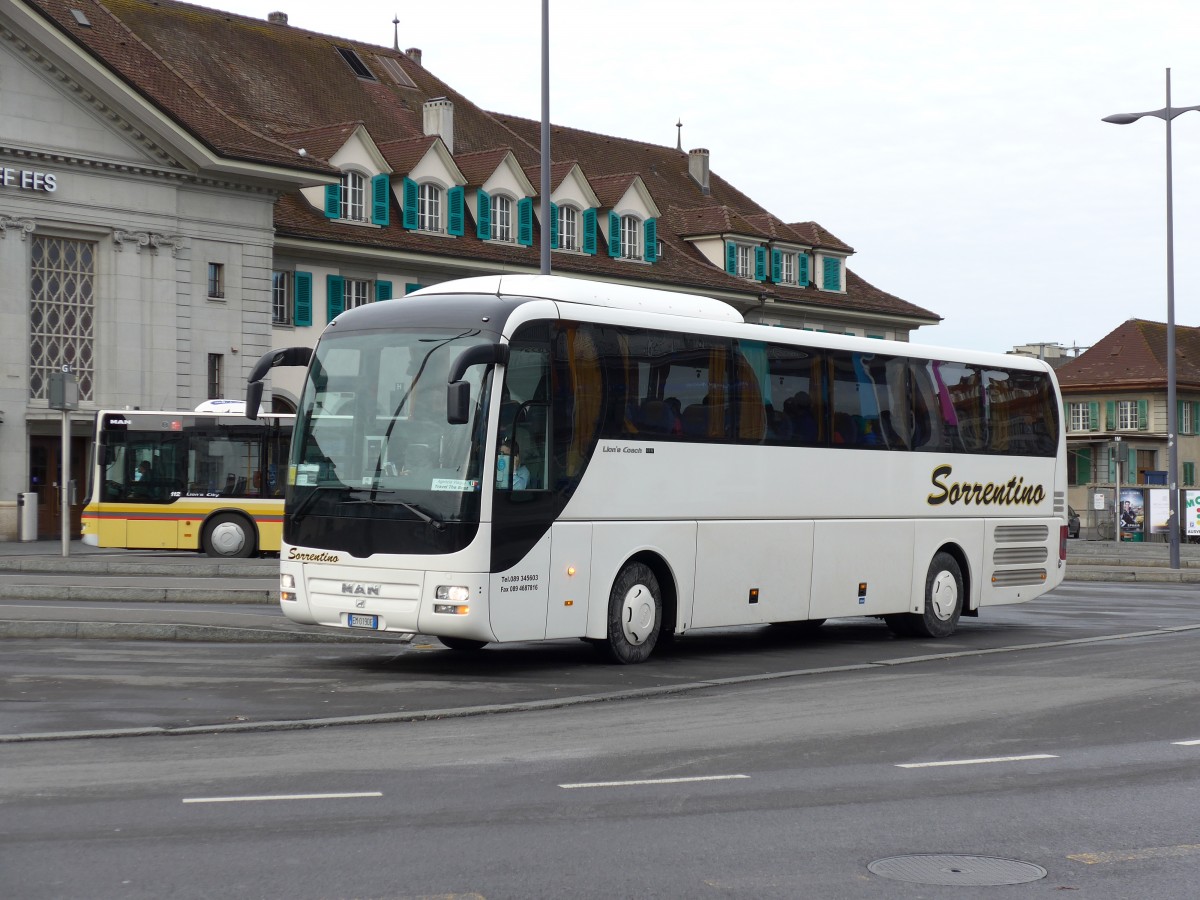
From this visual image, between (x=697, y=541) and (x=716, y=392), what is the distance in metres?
1.49

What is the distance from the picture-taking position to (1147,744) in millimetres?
11023

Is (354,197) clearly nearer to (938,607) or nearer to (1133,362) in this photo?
(938,607)

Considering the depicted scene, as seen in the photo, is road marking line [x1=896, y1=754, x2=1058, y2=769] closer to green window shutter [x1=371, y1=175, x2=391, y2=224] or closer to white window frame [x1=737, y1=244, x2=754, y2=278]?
green window shutter [x1=371, y1=175, x2=391, y2=224]

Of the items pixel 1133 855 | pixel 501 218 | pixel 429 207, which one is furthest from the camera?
pixel 501 218

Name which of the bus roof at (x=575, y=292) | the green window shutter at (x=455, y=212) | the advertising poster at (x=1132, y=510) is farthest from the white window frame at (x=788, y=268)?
the bus roof at (x=575, y=292)

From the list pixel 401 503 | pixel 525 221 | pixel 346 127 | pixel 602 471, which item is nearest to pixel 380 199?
pixel 346 127

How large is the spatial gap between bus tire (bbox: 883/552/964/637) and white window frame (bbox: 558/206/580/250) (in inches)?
1452

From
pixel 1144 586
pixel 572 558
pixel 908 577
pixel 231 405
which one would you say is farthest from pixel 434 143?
pixel 572 558

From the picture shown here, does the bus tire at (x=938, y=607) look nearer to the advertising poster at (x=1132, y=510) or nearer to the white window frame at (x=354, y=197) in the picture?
the white window frame at (x=354, y=197)

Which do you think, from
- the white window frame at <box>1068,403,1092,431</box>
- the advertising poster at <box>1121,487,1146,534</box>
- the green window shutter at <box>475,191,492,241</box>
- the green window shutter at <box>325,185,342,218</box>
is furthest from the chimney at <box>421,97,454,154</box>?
the white window frame at <box>1068,403,1092,431</box>

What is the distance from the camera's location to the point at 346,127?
161 feet

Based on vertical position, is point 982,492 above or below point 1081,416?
below

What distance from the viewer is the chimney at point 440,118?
183ft

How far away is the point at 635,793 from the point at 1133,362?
88.2 meters
